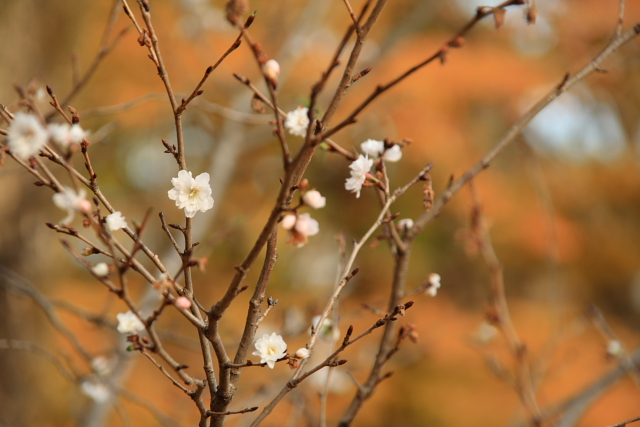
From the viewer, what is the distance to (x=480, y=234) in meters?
1.45

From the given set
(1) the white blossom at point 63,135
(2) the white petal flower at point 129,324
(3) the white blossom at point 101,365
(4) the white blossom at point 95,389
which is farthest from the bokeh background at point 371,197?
(1) the white blossom at point 63,135

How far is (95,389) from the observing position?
5.58 feet

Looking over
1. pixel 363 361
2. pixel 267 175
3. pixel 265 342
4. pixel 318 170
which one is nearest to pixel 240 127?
pixel 267 175

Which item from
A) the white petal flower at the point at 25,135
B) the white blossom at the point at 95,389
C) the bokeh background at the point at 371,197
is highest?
the bokeh background at the point at 371,197

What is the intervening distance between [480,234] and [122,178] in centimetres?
551

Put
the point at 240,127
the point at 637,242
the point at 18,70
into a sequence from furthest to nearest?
1. the point at 637,242
2. the point at 240,127
3. the point at 18,70

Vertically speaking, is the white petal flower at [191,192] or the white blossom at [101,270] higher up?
the white petal flower at [191,192]

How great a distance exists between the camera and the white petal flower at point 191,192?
30.1 inches

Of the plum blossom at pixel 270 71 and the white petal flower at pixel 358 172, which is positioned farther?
the white petal flower at pixel 358 172

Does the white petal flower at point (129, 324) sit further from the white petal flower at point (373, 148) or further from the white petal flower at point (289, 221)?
the white petal flower at point (373, 148)

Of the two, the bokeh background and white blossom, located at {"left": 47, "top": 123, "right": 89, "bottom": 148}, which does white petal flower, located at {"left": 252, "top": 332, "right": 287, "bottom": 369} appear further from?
the bokeh background

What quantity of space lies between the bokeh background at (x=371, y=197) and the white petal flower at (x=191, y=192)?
→ 3.21 ft

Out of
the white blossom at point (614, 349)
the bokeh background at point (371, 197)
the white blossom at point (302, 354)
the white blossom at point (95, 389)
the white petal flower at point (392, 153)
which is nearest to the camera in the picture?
the white blossom at point (302, 354)

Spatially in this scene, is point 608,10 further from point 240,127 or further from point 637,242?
point 240,127
